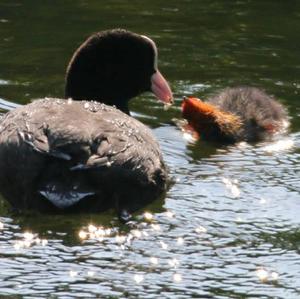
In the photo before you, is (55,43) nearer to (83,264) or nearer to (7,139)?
(7,139)

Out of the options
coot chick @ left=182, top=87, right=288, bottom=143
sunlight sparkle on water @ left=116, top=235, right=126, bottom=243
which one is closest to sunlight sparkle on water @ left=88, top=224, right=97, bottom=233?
sunlight sparkle on water @ left=116, top=235, right=126, bottom=243

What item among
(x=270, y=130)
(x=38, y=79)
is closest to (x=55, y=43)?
(x=38, y=79)

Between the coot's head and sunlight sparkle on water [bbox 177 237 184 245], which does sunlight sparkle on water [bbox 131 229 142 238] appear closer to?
sunlight sparkle on water [bbox 177 237 184 245]

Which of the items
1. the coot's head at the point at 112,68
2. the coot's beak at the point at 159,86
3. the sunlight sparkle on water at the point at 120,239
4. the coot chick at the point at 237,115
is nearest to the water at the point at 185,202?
the sunlight sparkle on water at the point at 120,239

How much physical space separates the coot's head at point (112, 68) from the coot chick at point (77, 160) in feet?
3.20

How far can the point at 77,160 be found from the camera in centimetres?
764

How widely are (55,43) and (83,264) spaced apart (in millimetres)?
6082

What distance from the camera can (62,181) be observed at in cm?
765

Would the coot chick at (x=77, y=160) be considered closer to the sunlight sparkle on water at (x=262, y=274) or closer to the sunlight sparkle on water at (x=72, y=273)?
the sunlight sparkle on water at (x=72, y=273)

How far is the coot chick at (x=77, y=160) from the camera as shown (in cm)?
765

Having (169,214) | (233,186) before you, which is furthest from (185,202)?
(233,186)

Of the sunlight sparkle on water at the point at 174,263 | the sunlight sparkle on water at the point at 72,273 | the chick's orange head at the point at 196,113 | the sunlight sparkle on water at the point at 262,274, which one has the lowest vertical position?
the sunlight sparkle on water at the point at 72,273

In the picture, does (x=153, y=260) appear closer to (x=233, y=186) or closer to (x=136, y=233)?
(x=136, y=233)

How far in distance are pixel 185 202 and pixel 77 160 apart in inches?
40.2
